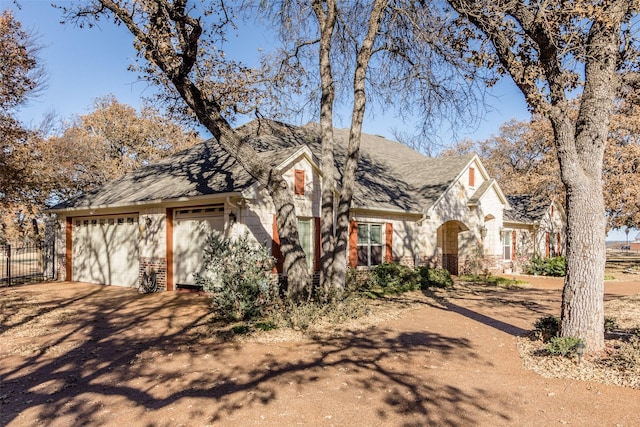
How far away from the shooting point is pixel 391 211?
15.8 m

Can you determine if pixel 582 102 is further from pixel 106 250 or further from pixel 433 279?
pixel 106 250

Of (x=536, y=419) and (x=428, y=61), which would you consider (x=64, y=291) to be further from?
(x=536, y=419)

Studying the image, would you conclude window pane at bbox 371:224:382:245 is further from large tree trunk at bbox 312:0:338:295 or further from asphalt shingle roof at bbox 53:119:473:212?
large tree trunk at bbox 312:0:338:295

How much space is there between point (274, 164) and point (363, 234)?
4972mm

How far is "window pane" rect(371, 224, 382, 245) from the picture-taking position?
1599cm

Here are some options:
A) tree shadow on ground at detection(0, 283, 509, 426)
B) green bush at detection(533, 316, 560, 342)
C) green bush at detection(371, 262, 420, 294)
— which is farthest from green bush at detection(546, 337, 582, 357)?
green bush at detection(371, 262, 420, 294)

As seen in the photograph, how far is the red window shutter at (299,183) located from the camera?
42.4ft

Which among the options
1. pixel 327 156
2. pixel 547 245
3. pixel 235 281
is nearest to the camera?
pixel 235 281

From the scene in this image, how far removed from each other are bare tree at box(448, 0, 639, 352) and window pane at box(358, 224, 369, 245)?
8751 millimetres


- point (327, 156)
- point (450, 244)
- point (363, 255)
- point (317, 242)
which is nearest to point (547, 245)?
point (450, 244)

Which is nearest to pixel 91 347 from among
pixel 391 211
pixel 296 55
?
pixel 296 55

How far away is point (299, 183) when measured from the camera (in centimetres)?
1304

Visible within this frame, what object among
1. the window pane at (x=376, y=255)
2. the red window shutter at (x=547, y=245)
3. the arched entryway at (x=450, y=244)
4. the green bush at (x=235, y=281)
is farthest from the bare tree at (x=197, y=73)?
the red window shutter at (x=547, y=245)

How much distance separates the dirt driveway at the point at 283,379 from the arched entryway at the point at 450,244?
1049cm
